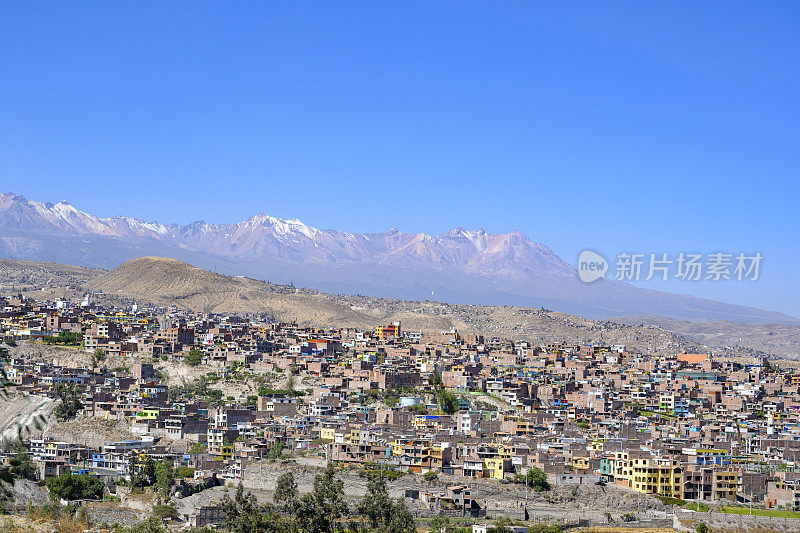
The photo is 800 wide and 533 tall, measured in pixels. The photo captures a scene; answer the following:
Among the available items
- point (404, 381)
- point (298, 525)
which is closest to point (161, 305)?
point (404, 381)

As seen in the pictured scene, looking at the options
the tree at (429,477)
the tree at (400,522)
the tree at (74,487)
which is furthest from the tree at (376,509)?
the tree at (74,487)

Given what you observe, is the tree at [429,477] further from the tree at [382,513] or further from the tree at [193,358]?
the tree at [193,358]

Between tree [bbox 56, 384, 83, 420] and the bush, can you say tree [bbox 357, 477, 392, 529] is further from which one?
tree [bbox 56, 384, 83, 420]

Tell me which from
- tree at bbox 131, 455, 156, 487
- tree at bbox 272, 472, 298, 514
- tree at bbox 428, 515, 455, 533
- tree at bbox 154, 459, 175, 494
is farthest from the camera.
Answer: tree at bbox 131, 455, 156, 487

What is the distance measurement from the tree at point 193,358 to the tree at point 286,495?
69.6ft

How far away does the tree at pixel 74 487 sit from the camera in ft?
102

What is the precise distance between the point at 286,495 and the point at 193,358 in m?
22.7

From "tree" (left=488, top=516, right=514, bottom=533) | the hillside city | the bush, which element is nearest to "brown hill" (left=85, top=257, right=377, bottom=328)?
the hillside city

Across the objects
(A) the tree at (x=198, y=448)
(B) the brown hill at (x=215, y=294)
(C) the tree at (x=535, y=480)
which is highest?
(B) the brown hill at (x=215, y=294)

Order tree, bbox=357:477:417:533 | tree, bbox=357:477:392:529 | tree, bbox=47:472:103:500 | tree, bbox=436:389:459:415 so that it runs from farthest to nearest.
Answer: tree, bbox=436:389:459:415 < tree, bbox=47:472:103:500 < tree, bbox=357:477:392:529 < tree, bbox=357:477:417:533

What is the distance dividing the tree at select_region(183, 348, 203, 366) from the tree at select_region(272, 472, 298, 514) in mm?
21206

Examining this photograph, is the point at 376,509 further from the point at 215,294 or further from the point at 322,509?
the point at 215,294

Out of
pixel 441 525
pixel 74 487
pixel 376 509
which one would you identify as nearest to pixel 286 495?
pixel 376 509

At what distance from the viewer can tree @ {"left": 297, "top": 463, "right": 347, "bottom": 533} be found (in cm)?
2597
